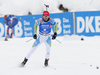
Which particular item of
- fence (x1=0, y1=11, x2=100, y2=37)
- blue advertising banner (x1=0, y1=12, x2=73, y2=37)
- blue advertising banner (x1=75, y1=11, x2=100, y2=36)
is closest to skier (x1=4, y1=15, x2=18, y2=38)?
blue advertising banner (x1=0, y1=12, x2=73, y2=37)

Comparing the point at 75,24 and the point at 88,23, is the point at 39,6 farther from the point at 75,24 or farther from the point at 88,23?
the point at 88,23

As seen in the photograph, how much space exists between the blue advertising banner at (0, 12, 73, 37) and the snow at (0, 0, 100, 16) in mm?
2693

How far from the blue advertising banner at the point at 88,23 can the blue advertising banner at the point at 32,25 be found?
0.53 meters

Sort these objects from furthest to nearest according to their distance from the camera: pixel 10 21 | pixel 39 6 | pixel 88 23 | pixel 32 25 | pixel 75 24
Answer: pixel 39 6
pixel 32 25
pixel 10 21
pixel 75 24
pixel 88 23

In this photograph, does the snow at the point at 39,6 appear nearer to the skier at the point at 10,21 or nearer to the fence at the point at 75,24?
the fence at the point at 75,24

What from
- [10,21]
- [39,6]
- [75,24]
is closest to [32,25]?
[10,21]

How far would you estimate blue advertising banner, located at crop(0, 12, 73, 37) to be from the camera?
581 inches

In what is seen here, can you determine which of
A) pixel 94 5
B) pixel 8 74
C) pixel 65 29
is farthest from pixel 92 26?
pixel 8 74

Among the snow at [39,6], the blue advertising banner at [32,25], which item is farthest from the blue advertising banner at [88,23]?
the snow at [39,6]

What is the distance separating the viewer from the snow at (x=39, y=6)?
17.4m

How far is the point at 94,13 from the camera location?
47.0 ft

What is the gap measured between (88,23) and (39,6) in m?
5.52

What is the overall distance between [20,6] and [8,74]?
14192 mm

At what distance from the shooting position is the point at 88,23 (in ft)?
47.2
